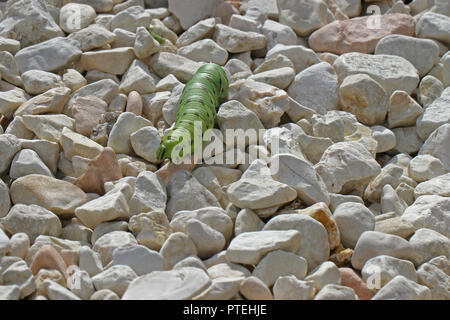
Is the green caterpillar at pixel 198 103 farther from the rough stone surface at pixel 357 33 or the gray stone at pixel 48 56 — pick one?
the rough stone surface at pixel 357 33

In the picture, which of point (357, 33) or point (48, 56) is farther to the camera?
point (357, 33)

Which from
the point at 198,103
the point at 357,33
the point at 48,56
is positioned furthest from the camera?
the point at 357,33

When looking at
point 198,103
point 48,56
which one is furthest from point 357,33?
Answer: point 48,56

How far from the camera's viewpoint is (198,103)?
11.5 ft

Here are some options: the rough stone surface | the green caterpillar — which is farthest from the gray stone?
the rough stone surface

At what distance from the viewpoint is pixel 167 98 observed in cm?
386

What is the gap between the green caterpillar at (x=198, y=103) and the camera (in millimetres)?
3334

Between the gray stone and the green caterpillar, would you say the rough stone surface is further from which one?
the gray stone

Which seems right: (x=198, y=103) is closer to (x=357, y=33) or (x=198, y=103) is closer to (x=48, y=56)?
(x=48, y=56)

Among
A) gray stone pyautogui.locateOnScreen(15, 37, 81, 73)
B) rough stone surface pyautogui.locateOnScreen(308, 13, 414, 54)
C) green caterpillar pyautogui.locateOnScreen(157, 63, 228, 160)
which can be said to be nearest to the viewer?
green caterpillar pyautogui.locateOnScreen(157, 63, 228, 160)

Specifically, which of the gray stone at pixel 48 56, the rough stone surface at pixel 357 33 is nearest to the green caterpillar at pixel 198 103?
the gray stone at pixel 48 56

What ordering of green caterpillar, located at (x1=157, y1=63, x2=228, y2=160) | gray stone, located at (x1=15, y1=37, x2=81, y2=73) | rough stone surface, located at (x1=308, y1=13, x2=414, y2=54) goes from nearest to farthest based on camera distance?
green caterpillar, located at (x1=157, y1=63, x2=228, y2=160) < gray stone, located at (x1=15, y1=37, x2=81, y2=73) < rough stone surface, located at (x1=308, y1=13, x2=414, y2=54)

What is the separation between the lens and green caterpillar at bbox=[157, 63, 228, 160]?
10.9 feet
